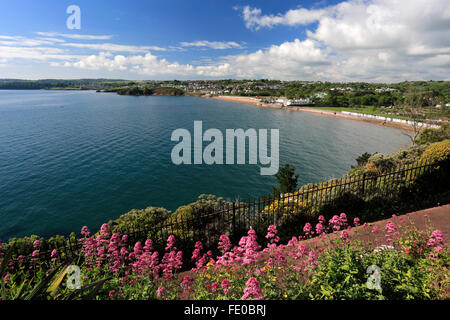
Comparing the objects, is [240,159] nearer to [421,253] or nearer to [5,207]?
[5,207]

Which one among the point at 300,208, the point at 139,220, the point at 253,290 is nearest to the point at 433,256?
the point at 253,290

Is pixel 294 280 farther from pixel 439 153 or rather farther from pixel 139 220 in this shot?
pixel 439 153

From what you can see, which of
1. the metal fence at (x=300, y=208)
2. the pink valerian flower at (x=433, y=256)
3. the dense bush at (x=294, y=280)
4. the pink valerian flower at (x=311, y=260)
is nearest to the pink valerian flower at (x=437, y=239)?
the dense bush at (x=294, y=280)

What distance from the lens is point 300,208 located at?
27.2 ft

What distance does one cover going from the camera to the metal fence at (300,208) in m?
7.33

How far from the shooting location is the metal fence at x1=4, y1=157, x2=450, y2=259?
7.33m

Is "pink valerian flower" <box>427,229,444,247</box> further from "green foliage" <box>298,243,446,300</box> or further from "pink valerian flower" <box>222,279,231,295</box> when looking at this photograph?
"pink valerian flower" <box>222,279,231,295</box>

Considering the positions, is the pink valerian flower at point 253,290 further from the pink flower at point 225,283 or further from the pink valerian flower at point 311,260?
the pink valerian flower at point 311,260
